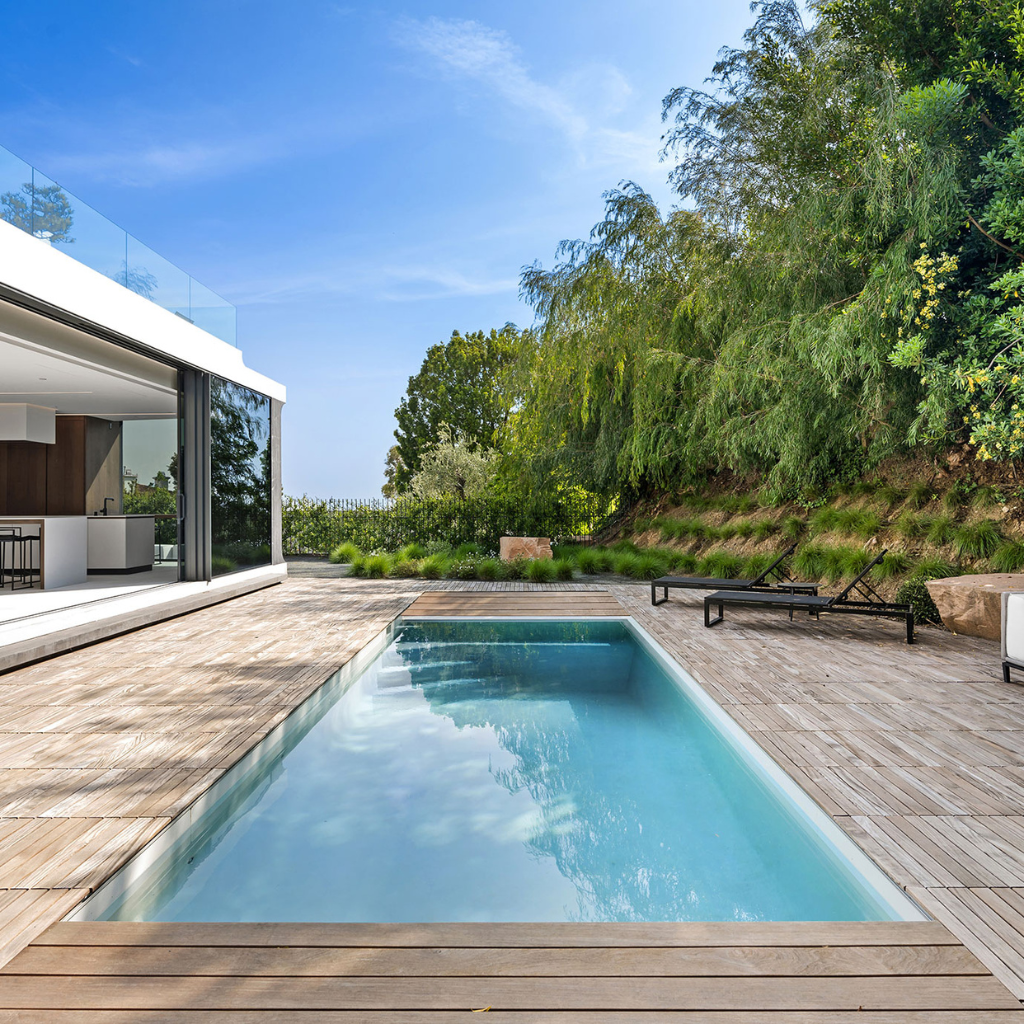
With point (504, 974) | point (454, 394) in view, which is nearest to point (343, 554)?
point (504, 974)

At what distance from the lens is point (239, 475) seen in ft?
32.8

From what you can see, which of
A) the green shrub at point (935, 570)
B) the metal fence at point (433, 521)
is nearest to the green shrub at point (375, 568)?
the metal fence at point (433, 521)

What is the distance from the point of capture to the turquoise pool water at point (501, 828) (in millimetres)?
2391

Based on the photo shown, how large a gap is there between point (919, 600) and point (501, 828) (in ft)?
18.7

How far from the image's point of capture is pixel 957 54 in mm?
6496

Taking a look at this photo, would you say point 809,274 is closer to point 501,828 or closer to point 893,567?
point 893,567

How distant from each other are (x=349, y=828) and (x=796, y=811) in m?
1.95

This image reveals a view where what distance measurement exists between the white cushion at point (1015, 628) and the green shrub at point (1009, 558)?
8.33ft

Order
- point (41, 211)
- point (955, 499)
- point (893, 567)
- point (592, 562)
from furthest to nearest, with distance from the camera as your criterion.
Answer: point (592, 562) < point (955, 499) < point (893, 567) < point (41, 211)

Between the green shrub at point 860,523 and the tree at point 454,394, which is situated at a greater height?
the tree at point 454,394

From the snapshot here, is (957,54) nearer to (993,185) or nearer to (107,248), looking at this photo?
(993,185)

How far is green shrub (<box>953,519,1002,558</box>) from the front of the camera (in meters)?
7.10

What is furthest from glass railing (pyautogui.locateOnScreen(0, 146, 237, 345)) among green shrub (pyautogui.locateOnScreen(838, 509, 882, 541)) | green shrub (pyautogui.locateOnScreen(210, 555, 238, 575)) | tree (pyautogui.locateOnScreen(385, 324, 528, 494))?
tree (pyautogui.locateOnScreen(385, 324, 528, 494))

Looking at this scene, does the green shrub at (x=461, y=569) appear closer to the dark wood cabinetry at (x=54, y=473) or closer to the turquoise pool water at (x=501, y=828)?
the turquoise pool water at (x=501, y=828)
